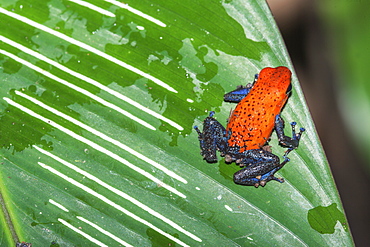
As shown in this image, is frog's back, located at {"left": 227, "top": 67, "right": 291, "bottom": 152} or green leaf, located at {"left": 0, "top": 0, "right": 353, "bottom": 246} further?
frog's back, located at {"left": 227, "top": 67, "right": 291, "bottom": 152}

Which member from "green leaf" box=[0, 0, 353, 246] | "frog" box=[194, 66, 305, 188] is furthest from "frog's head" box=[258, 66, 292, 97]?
"green leaf" box=[0, 0, 353, 246]

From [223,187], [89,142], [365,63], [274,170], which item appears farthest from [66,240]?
[365,63]

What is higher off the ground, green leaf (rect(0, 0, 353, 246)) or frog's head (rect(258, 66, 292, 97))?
frog's head (rect(258, 66, 292, 97))

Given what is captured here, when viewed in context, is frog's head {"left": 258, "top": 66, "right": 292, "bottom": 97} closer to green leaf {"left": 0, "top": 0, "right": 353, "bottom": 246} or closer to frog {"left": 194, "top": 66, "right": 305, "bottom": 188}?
frog {"left": 194, "top": 66, "right": 305, "bottom": 188}

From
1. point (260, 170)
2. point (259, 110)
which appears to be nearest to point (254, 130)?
point (259, 110)

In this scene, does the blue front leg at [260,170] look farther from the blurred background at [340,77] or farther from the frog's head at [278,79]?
the blurred background at [340,77]

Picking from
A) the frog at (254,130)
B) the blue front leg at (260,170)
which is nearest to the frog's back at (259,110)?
the frog at (254,130)
